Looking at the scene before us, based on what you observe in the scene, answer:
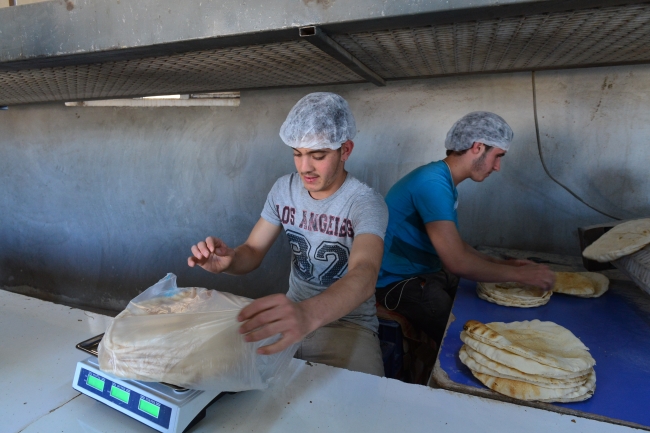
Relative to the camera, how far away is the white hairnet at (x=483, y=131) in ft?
6.01

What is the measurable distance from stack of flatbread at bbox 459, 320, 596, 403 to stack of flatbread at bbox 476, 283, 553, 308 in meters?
0.40

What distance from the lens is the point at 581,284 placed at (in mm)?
1586

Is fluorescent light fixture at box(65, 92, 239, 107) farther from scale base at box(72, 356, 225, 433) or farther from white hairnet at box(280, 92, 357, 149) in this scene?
scale base at box(72, 356, 225, 433)

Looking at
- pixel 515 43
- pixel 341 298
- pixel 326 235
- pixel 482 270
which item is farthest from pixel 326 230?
pixel 515 43

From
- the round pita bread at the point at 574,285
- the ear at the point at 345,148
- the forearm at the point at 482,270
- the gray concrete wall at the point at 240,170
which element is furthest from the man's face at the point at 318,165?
the gray concrete wall at the point at 240,170

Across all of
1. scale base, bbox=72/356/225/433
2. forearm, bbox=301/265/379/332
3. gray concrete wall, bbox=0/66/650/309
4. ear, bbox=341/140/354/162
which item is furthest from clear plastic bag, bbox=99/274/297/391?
gray concrete wall, bbox=0/66/650/309

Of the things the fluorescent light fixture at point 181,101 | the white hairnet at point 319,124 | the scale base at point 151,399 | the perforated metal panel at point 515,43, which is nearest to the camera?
the scale base at point 151,399

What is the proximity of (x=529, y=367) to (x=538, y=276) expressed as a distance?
0.64 metres

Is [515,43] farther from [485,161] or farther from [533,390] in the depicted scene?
[533,390]

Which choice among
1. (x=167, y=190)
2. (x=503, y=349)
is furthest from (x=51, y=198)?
(x=503, y=349)

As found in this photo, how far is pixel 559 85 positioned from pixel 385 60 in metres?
1.13

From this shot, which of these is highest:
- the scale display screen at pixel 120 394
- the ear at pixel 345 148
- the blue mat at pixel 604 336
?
the ear at pixel 345 148

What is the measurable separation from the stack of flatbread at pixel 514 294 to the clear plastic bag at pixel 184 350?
1030 millimetres

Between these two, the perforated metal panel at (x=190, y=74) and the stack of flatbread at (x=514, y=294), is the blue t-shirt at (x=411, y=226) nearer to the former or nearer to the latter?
the stack of flatbread at (x=514, y=294)
